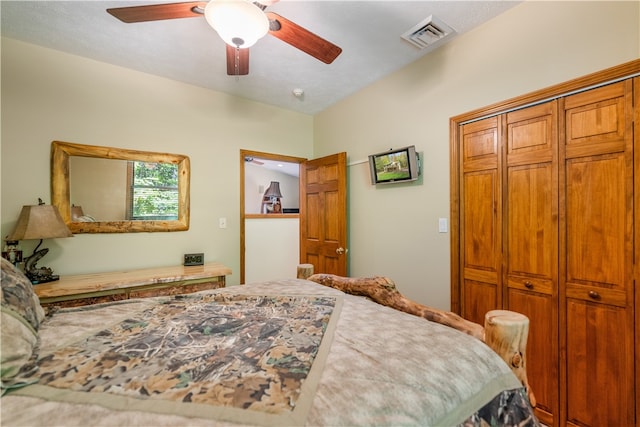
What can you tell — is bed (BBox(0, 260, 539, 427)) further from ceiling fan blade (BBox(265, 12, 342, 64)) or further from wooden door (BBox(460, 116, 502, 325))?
ceiling fan blade (BBox(265, 12, 342, 64))

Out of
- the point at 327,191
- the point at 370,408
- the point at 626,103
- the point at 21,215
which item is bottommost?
the point at 370,408

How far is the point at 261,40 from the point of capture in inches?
87.3

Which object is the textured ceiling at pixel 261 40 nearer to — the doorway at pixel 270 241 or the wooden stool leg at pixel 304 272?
the doorway at pixel 270 241

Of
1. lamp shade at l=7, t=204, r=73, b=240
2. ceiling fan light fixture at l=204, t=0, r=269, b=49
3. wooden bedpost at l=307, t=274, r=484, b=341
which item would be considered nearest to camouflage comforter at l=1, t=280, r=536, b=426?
wooden bedpost at l=307, t=274, r=484, b=341

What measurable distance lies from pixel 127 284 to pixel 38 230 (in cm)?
74

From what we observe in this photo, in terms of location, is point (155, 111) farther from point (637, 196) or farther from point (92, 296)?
point (637, 196)

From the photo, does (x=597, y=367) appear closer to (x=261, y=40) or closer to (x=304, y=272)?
(x=304, y=272)

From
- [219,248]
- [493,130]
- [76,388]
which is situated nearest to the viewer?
[76,388]

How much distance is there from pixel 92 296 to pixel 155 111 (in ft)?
5.89

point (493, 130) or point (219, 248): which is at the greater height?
→ point (493, 130)

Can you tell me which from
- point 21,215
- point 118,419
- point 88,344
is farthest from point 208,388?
point 21,215

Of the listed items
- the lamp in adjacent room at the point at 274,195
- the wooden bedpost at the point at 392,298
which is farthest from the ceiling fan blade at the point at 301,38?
the lamp in adjacent room at the point at 274,195

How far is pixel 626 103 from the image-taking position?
58.5 inches

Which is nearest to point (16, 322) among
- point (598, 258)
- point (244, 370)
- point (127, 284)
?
point (244, 370)
